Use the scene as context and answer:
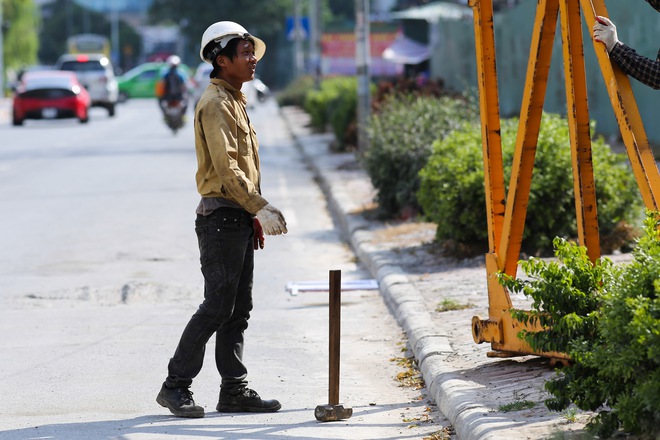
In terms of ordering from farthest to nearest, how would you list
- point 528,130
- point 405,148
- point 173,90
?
point 173,90 → point 405,148 → point 528,130

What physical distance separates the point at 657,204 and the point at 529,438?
1.10 metres

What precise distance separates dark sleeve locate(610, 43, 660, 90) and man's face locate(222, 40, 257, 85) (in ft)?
5.53

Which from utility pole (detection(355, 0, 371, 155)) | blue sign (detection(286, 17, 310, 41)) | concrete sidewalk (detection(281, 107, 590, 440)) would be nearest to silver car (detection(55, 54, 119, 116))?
blue sign (detection(286, 17, 310, 41))

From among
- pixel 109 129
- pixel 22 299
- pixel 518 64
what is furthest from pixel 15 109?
pixel 22 299

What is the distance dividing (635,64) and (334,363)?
192 cm

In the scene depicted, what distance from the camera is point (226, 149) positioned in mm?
6098

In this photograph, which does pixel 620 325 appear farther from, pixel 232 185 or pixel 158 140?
pixel 158 140

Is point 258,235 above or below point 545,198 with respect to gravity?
above

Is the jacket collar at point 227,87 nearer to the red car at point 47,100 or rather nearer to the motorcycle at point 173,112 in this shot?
the motorcycle at point 173,112

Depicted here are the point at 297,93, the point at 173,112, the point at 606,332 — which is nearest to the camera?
the point at 606,332

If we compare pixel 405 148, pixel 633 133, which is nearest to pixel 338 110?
pixel 405 148

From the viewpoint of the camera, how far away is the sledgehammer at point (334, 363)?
6.09 meters

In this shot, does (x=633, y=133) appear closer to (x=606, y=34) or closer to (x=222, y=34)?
(x=606, y=34)

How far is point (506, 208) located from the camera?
687 cm
